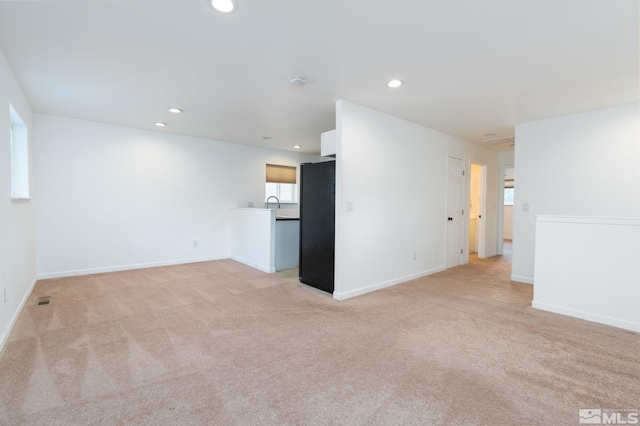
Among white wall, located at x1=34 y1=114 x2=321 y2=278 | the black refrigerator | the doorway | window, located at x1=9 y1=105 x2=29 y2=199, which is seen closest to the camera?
window, located at x1=9 y1=105 x2=29 y2=199

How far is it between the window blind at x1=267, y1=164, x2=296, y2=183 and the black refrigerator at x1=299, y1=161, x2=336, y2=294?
276 cm

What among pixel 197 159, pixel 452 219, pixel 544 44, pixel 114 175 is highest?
pixel 544 44

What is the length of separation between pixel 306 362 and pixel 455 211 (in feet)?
14.7

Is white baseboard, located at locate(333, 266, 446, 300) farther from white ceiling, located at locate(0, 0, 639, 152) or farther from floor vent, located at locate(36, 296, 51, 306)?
floor vent, located at locate(36, 296, 51, 306)

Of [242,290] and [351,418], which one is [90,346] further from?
[351,418]

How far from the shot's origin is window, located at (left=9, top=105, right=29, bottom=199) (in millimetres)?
3537

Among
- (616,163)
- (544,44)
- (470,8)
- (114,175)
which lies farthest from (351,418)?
(114,175)

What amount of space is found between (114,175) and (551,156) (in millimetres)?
6805

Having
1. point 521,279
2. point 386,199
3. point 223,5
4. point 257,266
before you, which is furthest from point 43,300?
point 521,279

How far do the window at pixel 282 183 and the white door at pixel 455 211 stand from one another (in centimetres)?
363

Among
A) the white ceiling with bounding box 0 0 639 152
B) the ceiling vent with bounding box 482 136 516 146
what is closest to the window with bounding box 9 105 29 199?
the white ceiling with bounding box 0 0 639 152

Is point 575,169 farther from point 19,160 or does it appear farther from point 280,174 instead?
point 19,160

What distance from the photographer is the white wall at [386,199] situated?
11.9 feet

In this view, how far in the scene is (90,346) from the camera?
2.37m
